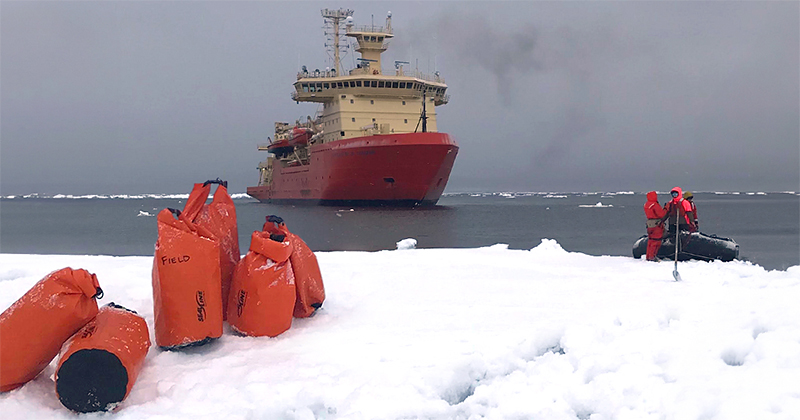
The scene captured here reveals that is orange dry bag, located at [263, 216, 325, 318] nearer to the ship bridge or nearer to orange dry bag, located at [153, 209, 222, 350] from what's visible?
orange dry bag, located at [153, 209, 222, 350]

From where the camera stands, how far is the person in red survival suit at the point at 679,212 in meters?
6.74

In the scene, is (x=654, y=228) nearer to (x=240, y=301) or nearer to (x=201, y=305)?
(x=240, y=301)

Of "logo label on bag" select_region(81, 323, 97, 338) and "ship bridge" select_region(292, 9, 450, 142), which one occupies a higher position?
"ship bridge" select_region(292, 9, 450, 142)

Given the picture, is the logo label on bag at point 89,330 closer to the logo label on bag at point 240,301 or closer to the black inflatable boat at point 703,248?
the logo label on bag at point 240,301

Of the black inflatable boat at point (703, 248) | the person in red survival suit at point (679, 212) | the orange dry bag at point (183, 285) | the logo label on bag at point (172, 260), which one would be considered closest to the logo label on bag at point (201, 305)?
the orange dry bag at point (183, 285)

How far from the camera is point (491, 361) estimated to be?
3029 millimetres

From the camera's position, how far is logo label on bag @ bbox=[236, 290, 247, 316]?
3.47 m

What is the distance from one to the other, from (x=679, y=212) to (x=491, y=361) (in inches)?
185

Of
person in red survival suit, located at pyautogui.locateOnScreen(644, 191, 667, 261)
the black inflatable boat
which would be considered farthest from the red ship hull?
the black inflatable boat

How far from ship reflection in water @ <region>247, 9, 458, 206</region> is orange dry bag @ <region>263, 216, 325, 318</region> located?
24.3 metres

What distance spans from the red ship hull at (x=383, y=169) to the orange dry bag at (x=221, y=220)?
24446 mm

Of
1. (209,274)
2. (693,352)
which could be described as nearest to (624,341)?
(693,352)

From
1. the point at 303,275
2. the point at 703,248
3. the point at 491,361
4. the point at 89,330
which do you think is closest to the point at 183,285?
the point at 89,330

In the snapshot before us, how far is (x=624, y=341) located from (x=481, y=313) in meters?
1.07
